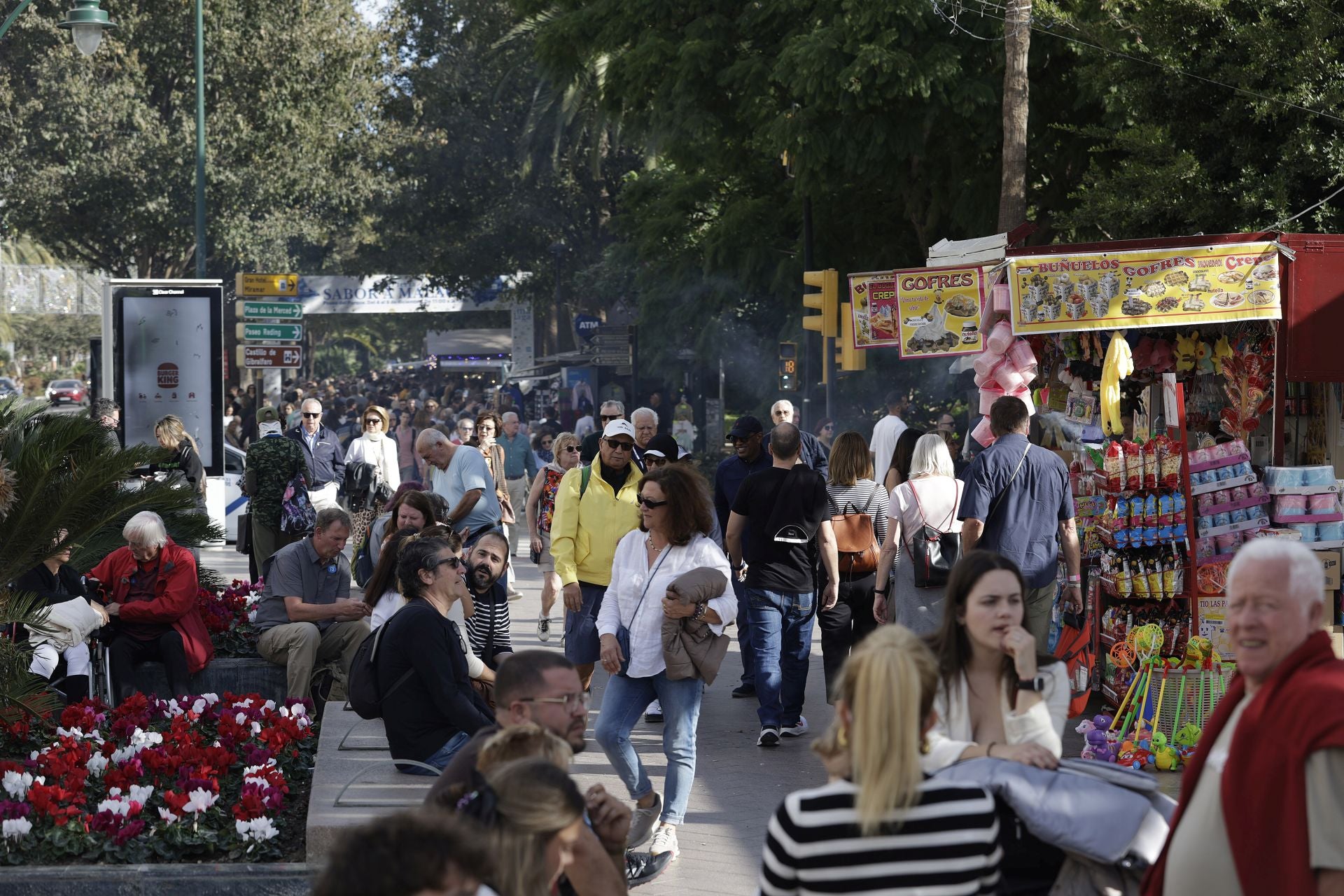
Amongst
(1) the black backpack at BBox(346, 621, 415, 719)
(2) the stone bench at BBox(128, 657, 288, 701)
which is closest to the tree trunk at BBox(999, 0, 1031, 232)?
(2) the stone bench at BBox(128, 657, 288, 701)

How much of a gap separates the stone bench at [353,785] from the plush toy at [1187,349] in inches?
221

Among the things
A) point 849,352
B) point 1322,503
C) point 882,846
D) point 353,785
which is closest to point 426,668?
point 353,785

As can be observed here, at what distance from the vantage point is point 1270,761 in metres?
3.26

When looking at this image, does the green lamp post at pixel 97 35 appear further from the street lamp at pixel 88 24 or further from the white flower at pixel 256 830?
the white flower at pixel 256 830

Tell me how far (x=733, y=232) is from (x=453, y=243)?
63.1 ft

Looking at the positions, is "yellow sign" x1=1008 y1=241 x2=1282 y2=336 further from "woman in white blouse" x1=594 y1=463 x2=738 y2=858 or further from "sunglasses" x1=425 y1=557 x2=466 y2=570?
"sunglasses" x1=425 y1=557 x2=466 y2=570

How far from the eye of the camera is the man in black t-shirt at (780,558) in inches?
332

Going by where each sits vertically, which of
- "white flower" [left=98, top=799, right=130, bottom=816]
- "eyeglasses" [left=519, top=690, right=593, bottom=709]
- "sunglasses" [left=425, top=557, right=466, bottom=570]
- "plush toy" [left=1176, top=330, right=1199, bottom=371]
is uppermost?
"plush toy" [left=1176, top=330, right=1199, bottom=371]

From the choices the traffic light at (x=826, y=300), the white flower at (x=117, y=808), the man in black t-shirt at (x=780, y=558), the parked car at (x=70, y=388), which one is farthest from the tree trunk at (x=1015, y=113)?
the parked car at (x=70, y=388)

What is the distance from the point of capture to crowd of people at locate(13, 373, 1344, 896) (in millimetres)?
3070

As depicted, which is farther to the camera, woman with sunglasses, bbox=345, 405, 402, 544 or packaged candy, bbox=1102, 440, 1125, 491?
woman with sunglasses, bbox=345, 405, 402, 544

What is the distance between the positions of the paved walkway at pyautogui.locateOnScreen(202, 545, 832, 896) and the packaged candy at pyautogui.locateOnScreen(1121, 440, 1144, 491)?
2198mm

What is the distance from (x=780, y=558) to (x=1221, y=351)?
128 inches

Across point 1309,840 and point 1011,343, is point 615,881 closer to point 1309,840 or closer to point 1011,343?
point 1309,840
